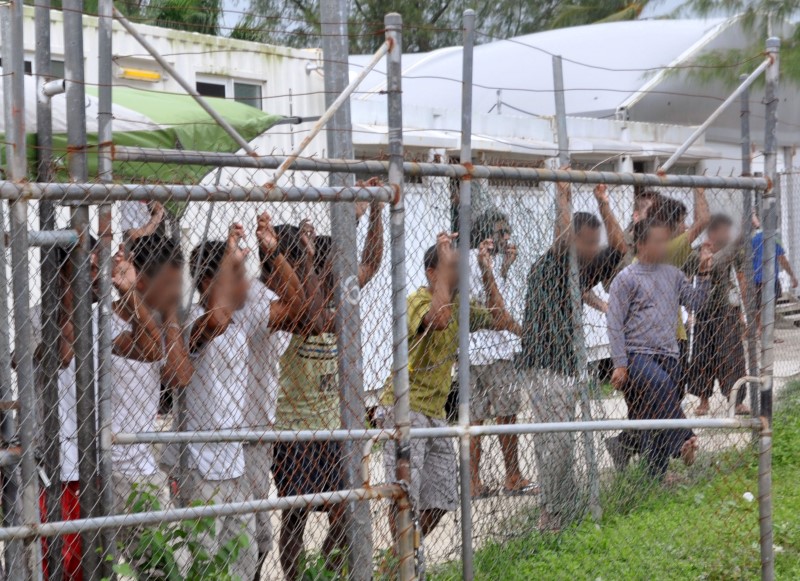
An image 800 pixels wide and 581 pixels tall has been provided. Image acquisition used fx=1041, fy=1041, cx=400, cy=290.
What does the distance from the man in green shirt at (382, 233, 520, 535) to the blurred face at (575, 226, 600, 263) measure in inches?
27.5

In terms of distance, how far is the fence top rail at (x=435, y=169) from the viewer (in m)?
3.76

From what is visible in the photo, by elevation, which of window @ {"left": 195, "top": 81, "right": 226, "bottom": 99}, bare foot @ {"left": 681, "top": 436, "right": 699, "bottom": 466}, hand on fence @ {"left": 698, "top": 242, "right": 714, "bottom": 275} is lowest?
bare foot @ {"left": 681, "top": 436, "right": 699, "bottom": 466}

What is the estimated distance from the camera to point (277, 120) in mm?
5512

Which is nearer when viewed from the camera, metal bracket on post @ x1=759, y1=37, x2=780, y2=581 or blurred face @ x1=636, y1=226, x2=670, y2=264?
metal bracket on post @ x1=759, y1=37, x2=780, y2=581

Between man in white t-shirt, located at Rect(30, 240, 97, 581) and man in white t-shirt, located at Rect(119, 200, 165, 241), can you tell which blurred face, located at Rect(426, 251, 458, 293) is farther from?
man in white t-shirt, located at Rect(30, 240, 97, 581)

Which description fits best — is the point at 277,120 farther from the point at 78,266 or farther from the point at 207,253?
the point at 78,266

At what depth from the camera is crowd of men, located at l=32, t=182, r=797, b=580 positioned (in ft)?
12.8

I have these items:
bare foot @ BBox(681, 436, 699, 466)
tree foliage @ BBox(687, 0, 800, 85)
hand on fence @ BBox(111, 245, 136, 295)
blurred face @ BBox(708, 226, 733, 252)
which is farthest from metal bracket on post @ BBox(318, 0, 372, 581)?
tree foliage @ BBox(687, 0, 800, 85)

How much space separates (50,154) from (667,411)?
→ 3517 millimetres

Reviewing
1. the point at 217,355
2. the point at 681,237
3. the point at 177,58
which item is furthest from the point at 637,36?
the point at 217,355

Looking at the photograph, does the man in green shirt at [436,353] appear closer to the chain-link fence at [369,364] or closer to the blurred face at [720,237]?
the chain-link fence at [369,364]

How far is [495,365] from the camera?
518cm

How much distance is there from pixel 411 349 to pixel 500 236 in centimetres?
70

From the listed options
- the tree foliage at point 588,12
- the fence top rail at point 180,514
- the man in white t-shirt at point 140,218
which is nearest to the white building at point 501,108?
the man in white t-shirt at point 140,218
